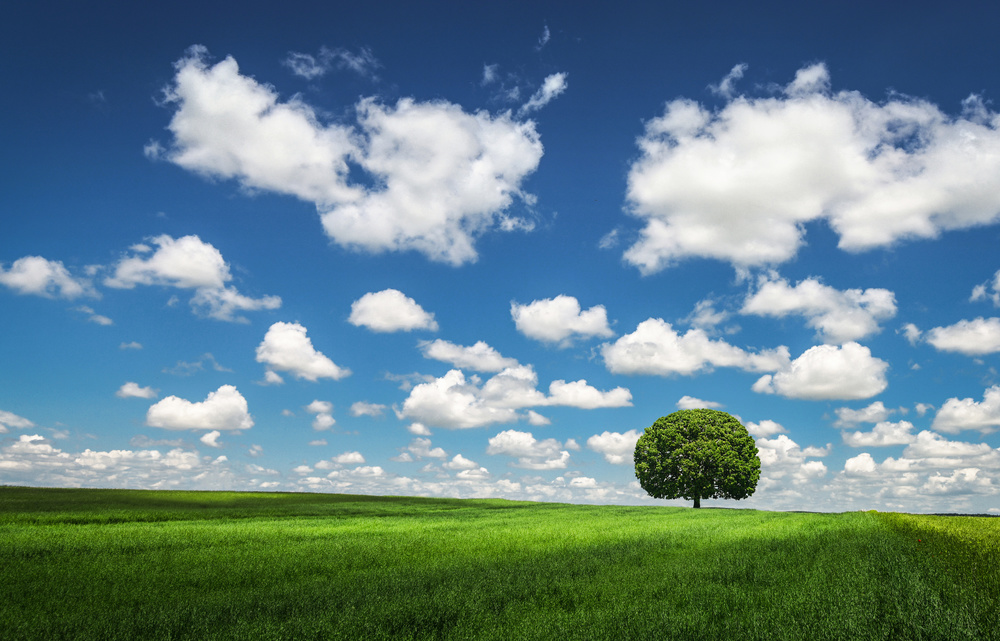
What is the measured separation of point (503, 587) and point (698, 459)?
51.0 metres

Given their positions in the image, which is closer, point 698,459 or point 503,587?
point 503,587

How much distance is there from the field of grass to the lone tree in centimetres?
3639

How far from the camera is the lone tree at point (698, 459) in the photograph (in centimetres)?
5578

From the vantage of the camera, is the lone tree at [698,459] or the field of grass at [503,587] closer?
the field of grass at [503,587]

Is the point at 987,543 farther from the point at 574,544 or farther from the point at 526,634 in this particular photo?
the point at 526,634

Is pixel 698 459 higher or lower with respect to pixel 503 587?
higher

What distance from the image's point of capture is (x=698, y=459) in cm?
5681

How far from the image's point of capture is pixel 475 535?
73.4ft

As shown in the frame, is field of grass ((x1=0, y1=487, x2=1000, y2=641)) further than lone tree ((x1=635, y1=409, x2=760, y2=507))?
No

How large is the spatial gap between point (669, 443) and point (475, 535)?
40423 millimetres

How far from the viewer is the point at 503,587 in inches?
439

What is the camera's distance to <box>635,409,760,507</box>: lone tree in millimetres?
55781

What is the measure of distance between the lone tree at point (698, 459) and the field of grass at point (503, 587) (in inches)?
1433

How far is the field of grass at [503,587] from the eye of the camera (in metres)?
8.14
